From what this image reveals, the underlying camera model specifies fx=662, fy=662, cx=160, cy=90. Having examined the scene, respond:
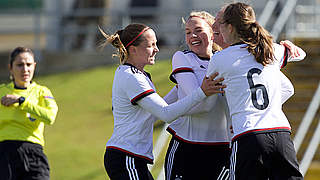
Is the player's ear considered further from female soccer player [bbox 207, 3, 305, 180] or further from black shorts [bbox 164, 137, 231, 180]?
black shorts [bbox 164, 137, 231, 180]

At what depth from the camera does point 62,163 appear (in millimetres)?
10711

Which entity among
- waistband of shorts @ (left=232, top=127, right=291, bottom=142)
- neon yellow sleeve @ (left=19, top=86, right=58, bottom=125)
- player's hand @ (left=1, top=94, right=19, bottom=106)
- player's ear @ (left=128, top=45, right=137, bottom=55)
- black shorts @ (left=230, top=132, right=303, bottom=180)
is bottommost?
neon yellow sleeve @ (left=19, top=86, right=58, bottom=125)

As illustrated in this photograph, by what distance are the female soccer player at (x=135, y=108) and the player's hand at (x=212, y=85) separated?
0.01 m

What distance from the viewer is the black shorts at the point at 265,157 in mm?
4168

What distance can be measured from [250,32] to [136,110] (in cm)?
98

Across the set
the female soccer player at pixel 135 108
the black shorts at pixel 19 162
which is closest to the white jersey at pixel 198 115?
the female soccer player at pixel 135 108

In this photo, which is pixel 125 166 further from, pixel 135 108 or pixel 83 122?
pixel 83 122

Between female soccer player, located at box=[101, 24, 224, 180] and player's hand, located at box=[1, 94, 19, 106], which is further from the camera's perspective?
player's hand, located at box=[1, 94, 19, 106]

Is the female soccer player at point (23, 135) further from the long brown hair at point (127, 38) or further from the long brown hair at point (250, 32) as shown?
the long brown hair at point (250, 32)

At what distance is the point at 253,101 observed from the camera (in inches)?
167

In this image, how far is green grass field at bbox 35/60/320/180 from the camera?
10.4 m

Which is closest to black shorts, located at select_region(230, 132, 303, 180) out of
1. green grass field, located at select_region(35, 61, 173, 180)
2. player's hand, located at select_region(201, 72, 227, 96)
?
player's hand, located at select_region(201, 72, 227, 96)

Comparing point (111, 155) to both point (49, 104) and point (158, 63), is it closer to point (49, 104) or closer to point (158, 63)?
point (49, 104)

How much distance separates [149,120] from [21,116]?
1969 mm
